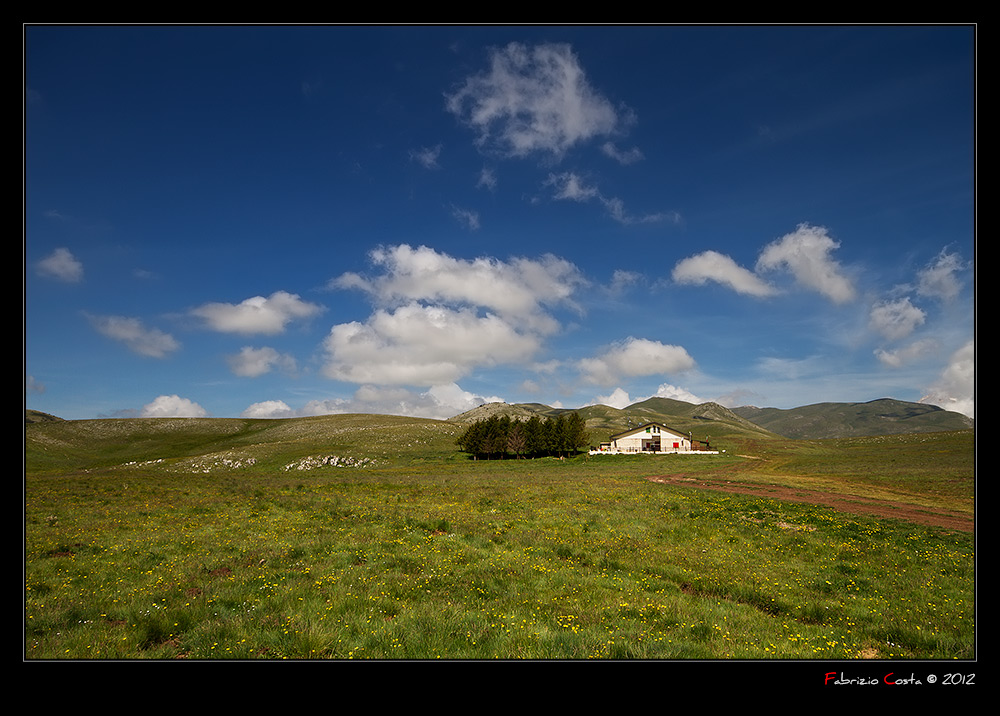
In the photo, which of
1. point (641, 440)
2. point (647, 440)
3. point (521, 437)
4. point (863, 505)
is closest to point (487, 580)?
point (863, 505)

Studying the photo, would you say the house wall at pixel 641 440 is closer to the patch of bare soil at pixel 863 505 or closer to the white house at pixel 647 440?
the white house at pixel 647 440

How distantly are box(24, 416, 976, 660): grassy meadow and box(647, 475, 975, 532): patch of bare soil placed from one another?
2.58 metres

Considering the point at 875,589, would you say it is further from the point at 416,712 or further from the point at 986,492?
the point at 416,712

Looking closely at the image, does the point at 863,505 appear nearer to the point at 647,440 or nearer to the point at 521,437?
the point at 521,437

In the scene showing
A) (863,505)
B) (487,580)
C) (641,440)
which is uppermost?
(641,440)

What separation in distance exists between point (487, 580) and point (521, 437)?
262 feet

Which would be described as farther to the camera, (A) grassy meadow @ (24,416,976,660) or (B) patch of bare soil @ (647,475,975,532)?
(B) patch of bare soil @ (647,475,975,532)

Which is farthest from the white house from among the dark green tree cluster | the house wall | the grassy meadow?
the grassy meadow

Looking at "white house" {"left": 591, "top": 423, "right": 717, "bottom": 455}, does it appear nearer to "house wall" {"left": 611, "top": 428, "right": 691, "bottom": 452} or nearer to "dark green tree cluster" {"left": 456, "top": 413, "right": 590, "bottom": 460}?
"house wall" {"left": 611, "top": 428, "right": 691, "bottom": 452}

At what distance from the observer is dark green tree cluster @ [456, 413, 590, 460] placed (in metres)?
88.6

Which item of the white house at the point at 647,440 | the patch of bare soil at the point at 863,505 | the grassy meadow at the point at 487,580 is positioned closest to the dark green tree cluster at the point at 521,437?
the white house at the point at 647,440

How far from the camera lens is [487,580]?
11.6m

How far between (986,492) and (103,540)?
2607cm

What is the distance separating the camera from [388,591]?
10656 mm
